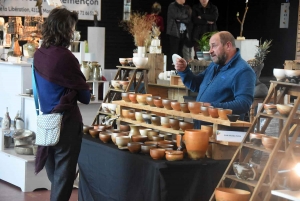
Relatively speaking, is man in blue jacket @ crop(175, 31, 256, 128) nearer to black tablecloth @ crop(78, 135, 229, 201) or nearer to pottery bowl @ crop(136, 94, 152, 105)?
pottery bowl @ crop(136, 94, 152, 105)

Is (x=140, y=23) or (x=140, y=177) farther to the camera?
(x=140, y=23)

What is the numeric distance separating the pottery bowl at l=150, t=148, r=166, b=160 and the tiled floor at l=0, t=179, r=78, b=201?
6.27ft

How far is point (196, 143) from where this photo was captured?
3.64 meters

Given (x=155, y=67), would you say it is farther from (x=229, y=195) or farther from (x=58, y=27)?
(x=229, y=195)

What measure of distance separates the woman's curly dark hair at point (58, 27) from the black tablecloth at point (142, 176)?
82 centimetres

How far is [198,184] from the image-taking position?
3.63m

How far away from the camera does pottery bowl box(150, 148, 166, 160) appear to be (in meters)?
3.66

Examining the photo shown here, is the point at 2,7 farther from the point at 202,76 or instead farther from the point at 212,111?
the point at 212,111

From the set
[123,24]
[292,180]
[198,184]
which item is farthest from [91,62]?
[123,24]

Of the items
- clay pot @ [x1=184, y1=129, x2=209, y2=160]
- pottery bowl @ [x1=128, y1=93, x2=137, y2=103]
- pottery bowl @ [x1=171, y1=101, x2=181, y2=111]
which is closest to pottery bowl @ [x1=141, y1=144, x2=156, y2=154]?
clay pot @ [x1=184, y1=129, x2=209, y2=160]

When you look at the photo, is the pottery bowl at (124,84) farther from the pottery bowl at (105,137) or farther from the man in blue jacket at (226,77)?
the pottery bowl at (105,137)

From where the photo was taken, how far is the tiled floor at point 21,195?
540cm

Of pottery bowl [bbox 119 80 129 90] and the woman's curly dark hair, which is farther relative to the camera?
pottery bowl [bbox 119 80 129 90]

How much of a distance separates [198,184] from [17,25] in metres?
4.04
